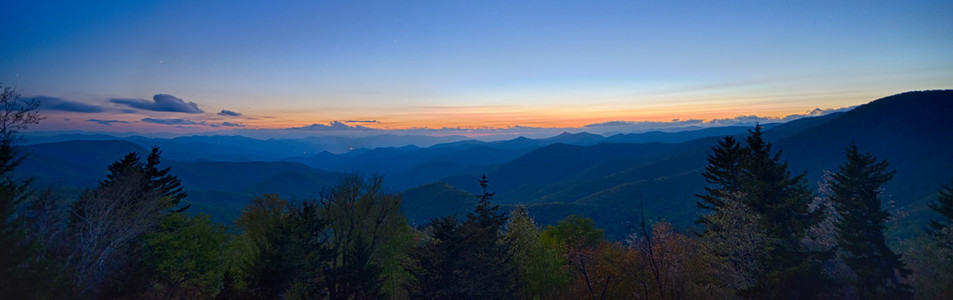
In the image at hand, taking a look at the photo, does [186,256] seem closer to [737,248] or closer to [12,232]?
[12,232]

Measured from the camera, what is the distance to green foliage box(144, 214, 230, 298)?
28.8 m

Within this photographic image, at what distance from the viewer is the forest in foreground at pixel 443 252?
73.2 ft

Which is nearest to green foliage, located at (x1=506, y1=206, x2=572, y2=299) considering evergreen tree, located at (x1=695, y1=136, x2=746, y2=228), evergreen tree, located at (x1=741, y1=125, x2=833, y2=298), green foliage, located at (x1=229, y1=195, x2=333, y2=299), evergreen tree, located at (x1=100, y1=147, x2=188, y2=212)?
evergreen tree, located at (x1=695, y1=136, x2=746, y2=228)

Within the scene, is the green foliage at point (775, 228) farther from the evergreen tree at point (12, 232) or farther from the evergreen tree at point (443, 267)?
the evergreen tree at point (12, 232)

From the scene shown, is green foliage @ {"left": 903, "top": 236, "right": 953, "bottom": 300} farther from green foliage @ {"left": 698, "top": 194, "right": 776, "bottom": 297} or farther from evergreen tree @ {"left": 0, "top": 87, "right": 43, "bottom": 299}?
evergreen tree @ {"left": 0, "top": 87, "right": 43, "bottom": 299}

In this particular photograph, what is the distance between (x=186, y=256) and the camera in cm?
3156

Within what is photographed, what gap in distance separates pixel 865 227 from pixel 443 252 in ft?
124

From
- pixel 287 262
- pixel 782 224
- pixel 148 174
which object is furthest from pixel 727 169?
pixel 148 174

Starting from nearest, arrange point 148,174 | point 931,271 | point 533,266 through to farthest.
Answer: point 148,174 → point 533,266 → point 931,271

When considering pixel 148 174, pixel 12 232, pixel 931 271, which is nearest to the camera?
pixel 12 232

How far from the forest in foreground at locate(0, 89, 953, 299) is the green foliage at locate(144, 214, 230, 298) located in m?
0.14

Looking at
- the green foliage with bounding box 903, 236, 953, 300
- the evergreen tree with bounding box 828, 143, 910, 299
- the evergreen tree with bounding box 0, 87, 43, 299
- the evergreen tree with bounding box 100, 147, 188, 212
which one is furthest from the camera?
the evergreen tree with bounding box 828, 143, 910, 299

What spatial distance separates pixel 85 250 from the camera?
2378 cm

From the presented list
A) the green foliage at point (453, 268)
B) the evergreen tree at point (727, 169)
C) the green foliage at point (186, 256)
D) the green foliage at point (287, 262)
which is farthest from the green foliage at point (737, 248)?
the green foliage at point (186, 256)
